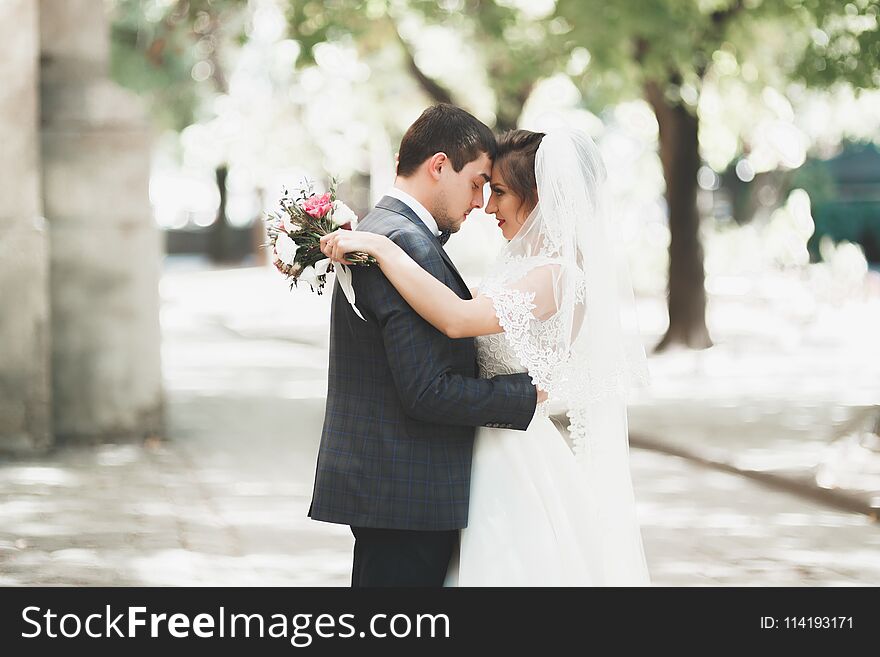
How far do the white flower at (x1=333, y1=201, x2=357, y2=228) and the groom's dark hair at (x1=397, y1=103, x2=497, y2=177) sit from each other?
0.25 m

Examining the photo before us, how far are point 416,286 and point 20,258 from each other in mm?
7697

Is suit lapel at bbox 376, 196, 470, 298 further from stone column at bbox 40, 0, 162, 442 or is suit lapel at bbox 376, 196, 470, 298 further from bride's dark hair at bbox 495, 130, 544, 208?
stone column at bbox 40, 0, 162, 442

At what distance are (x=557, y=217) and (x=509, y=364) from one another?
1.60ft

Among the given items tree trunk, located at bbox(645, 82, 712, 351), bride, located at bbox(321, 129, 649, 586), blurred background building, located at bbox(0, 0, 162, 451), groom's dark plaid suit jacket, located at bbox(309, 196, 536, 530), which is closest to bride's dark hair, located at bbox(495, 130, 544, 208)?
bride, located at bbox(321, 129, 649, 586)

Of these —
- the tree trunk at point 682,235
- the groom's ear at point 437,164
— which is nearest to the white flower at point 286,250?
the groom's ear at point 437,164

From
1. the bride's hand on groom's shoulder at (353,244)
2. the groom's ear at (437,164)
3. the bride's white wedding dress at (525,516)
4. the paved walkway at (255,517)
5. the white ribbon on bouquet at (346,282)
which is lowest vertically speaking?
the paved walkway at (255,517)

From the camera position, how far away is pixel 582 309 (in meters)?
4.29

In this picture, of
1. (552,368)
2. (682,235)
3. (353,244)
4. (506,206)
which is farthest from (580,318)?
(682,235)

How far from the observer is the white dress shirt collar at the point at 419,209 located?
159 inches

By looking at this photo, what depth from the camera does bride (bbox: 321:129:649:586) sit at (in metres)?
4.08

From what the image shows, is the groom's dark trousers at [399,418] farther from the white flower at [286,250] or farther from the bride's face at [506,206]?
the bride's face at [506,206]

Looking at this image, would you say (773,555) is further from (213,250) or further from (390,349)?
(213,250)

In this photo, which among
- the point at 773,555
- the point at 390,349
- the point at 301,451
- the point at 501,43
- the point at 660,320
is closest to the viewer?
the point at 390,349

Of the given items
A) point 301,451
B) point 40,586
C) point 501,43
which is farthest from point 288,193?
point 501,43
